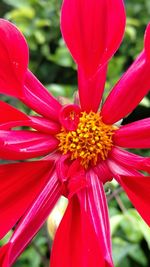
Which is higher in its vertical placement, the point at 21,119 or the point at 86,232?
the point at 21,119

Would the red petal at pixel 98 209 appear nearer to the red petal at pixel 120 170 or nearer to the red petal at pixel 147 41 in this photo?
the red petal at pixel 120 170

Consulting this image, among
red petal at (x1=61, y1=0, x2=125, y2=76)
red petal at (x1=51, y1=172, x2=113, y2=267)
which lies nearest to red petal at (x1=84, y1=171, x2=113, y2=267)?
red petal at (x1=51, y1=172, x2=113, y2=267)

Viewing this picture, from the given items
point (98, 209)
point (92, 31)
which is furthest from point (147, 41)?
point (98, 209)

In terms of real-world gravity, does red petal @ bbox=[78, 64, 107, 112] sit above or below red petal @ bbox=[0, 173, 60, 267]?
above

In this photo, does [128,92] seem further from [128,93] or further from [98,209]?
[98,209]

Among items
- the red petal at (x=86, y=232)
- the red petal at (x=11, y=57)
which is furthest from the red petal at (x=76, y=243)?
the red petal at (x=11, y=57)

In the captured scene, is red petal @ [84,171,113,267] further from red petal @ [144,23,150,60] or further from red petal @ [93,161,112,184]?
red petal @ [144,23,150,60]
